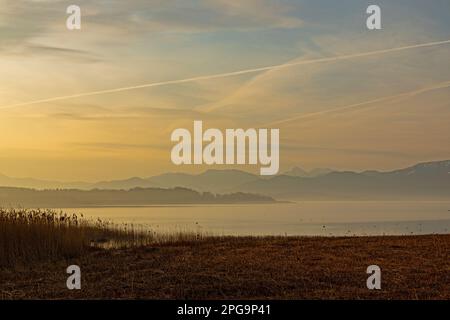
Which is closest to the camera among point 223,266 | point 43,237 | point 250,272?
point 250,272

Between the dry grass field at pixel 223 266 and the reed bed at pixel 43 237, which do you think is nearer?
the dry grass field at pixel 223 266

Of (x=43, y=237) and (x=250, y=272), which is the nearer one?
(x=250, y=272)

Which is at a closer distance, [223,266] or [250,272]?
Answer: [250,272]

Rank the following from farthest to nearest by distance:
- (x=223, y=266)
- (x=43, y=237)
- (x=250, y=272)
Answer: (x=43, y=237) → (x=223, y=266) → (x=250, y=272)

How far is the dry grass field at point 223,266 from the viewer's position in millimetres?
8641

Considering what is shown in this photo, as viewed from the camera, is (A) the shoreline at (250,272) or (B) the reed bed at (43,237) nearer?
(A) the shoreline at (250,272)

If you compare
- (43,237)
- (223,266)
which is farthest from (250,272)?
(43,237)

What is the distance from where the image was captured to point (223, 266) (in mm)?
10164

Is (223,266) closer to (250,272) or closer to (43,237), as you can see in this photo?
(250,272)

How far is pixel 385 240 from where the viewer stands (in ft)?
44.7

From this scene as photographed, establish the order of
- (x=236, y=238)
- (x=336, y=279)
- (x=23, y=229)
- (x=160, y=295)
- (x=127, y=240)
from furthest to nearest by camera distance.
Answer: (x=127, y=240), (x=236, y=238), (x=23, y=229), (x=336, y=279), (x=160, y=295)
